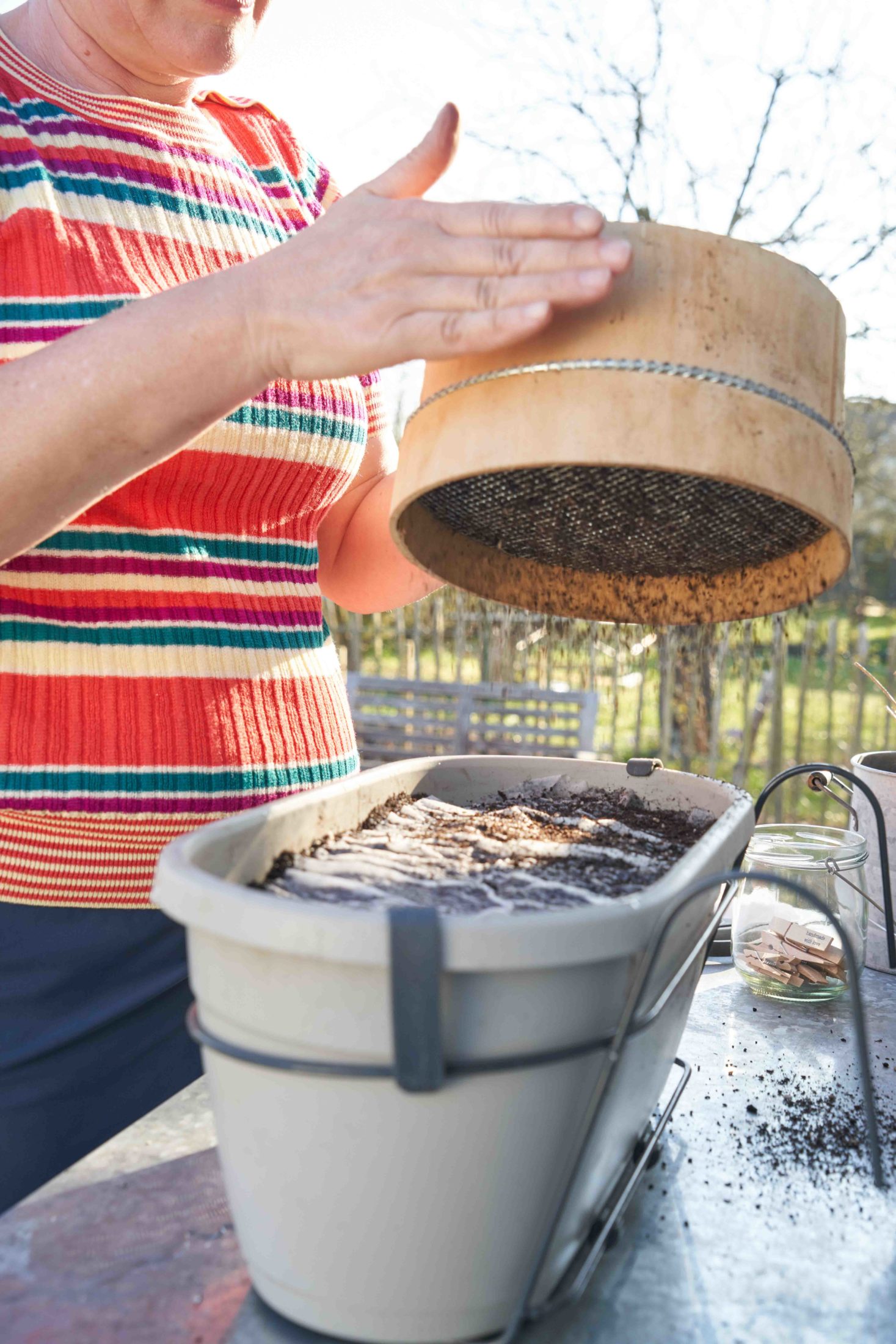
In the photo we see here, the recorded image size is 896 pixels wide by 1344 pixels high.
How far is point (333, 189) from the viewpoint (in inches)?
57.0

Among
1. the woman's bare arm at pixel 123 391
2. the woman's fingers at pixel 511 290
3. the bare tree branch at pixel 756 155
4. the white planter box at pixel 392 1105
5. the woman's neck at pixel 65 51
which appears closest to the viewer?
the white planter box at pixel 392 1105

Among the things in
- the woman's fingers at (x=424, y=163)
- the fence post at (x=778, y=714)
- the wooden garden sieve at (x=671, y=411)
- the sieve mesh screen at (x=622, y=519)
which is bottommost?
the fence post at (x=778, y=714)

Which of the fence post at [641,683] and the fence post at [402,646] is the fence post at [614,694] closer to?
the fence post at [641,683]

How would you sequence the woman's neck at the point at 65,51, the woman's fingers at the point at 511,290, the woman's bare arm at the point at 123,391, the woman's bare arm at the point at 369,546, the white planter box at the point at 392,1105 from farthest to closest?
the woman's bare arm at the point at 369,546 → the woman's neck at the point at 65,51 → the woman's bare arm at the point at 123,391 → the woman's fingers at the point at 511,290 → the white planter box at the point at 392,1105

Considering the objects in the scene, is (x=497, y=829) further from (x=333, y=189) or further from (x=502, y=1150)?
(x=333, y=189)

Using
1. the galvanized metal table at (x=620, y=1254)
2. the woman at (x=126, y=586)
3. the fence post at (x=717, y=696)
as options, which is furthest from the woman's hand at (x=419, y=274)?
the fence post at (x=717, y=696)

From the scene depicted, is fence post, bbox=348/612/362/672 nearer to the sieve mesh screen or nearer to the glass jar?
the glass jar

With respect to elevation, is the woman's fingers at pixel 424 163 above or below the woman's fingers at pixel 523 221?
above

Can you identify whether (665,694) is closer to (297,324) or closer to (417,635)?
(417,635)

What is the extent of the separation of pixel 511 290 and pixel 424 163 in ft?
0.46

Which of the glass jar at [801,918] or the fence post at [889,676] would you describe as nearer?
the glass jar at [801,918]

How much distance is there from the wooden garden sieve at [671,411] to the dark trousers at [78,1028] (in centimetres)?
57

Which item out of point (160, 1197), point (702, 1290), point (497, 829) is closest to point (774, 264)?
point (497, 829)

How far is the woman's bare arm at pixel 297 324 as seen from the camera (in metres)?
0.68
